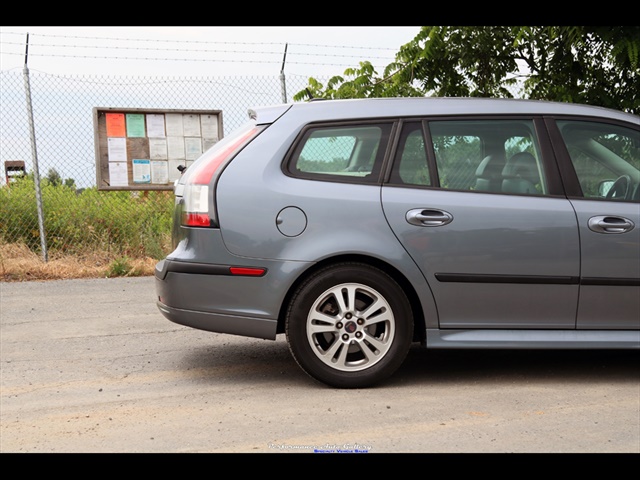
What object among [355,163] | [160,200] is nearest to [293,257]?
[355,163]

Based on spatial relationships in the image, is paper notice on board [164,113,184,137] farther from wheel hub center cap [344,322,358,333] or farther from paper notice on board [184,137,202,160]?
wheel hub center cap [344,322,358,333]

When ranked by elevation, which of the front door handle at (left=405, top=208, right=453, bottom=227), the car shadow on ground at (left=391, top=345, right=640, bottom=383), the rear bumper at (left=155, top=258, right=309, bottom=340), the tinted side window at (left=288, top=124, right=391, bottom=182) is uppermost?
the tinted side window at (left=288, top=124, right=391, bottom=182)

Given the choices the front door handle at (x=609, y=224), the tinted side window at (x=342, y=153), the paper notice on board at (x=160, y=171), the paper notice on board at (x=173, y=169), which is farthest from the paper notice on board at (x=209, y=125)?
the front door handle at (x=609, y=224)

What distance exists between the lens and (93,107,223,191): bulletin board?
1084 cm

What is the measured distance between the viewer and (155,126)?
11109 millimetres

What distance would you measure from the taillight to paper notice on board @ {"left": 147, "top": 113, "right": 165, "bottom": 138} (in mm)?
5978

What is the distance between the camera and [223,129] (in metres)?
11.4

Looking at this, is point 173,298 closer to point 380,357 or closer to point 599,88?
point 380,357

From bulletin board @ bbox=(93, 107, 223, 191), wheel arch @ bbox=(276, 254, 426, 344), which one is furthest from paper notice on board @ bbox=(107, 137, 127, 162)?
wheel arch @ bbox=(276, 254, 426, 344)

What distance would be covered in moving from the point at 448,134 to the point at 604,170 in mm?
982

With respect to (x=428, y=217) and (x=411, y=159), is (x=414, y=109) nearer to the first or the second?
(x=411, y=159)

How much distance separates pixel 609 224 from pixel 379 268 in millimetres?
1385

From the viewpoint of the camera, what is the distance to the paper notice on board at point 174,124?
11180 millimetres

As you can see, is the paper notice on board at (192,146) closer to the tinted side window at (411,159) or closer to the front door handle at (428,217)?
the tinted side window at (411,159)
